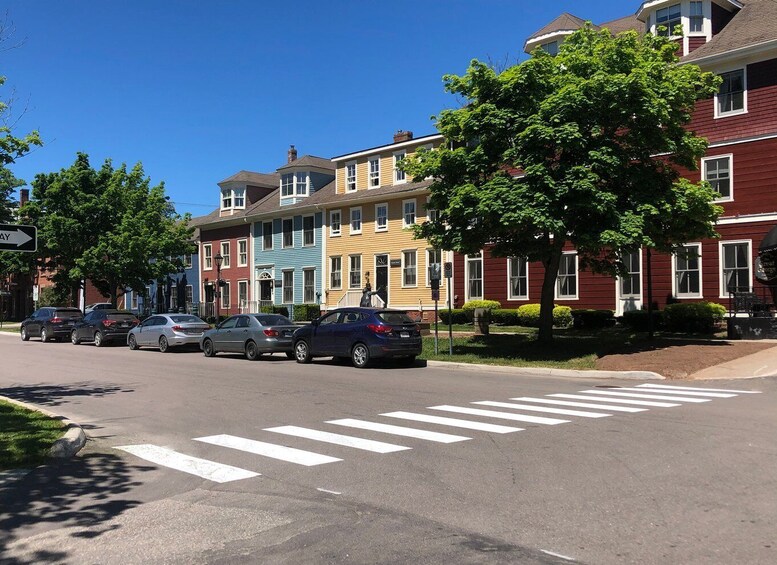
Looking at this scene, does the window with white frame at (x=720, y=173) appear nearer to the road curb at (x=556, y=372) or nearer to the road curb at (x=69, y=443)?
the road curb at (x=556, y=372)

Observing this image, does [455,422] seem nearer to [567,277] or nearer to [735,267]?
[735,267]

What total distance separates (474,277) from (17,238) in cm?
2582

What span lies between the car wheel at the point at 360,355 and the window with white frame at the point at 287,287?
23.9m

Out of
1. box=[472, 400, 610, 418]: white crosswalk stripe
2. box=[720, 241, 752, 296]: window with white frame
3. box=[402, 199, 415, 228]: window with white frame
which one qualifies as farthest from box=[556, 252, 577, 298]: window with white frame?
box=[472, 400, 610, 418]: white crosswalk stripe

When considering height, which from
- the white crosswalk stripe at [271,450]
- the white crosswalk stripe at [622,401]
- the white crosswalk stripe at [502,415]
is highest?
the white crosswalk stripe at [271,450]

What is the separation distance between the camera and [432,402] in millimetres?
11781

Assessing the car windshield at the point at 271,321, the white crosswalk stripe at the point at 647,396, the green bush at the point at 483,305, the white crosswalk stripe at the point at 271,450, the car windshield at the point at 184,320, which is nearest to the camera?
the white crosswalk stripe at the point at 271,450

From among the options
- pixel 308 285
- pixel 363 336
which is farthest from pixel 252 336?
pixel 308 285

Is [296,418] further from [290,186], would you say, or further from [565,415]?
[290,186]

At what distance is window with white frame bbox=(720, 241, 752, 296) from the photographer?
2405 centimetres

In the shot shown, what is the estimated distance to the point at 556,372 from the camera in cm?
1706

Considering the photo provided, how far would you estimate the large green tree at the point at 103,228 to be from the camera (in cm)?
3891

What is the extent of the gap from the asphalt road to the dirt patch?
16.2 ft

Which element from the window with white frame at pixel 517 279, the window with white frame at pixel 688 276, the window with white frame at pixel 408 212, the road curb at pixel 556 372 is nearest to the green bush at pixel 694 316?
the window with white frame at pixel 688 276
